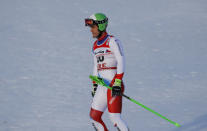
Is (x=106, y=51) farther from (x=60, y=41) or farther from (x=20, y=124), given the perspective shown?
(x=60, y=41)

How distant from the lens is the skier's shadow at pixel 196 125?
29.4 ft

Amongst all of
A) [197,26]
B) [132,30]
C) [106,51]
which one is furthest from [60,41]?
[106,51]

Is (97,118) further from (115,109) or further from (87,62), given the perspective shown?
(87,62)

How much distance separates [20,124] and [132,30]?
564 centimetres

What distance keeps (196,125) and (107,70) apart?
2.42 m

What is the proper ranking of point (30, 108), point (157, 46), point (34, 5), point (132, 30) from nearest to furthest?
point (30, 108) → point (157, 46) → point (132, 30) → point (34, 5)

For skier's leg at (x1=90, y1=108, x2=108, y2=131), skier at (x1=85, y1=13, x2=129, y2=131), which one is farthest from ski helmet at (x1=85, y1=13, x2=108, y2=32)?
skier's leg at (x1=90, y1=108, x2=108, y2=131)

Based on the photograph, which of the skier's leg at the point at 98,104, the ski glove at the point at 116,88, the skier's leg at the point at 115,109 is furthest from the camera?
the skier's leg at the point at 98,104

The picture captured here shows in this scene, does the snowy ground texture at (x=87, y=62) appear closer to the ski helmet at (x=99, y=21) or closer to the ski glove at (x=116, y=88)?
→ the ski glove at (x=116, y=88)

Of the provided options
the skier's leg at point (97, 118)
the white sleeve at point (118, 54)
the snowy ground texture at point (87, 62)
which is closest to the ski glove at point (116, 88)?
the white sleeve at point (118, 54)

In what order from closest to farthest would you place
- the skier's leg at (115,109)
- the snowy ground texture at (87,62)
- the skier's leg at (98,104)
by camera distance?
the skier's leg at (115,109) → the skier's leg at (98,104) → the snowy ground texture at (87,62)

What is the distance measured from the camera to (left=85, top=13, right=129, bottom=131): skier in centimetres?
742

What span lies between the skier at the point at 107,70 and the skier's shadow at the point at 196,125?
1856 millimetres

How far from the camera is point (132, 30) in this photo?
13.8 metres
